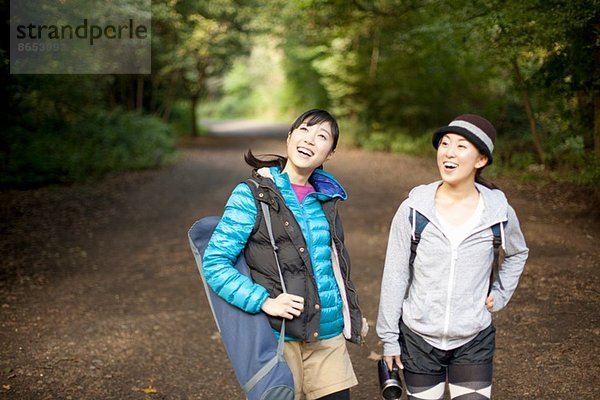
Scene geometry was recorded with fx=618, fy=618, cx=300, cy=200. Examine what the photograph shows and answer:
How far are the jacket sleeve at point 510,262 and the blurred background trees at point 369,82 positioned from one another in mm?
3556

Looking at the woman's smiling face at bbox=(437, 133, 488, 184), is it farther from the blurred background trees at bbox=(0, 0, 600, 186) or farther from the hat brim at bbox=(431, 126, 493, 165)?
the blurred background trees at bbox=(0, 0, 600, 186)

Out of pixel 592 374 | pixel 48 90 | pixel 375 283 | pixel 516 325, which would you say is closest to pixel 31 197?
pixel 48 90

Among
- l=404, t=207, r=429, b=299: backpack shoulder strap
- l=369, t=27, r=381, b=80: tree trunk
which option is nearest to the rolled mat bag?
l=404, t=207, r=429, b=299: backpack shoulder strap

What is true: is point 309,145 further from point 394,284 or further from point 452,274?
point 452,274

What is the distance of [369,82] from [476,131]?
796 inches

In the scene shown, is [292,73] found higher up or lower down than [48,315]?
higher up

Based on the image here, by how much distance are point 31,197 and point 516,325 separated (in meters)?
10.4

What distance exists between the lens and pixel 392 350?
9.14ft

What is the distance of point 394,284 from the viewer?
2.79 meters

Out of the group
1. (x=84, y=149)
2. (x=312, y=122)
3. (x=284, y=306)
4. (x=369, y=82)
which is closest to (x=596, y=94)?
(x=312, y=122)

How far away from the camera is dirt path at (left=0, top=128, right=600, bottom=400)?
15.3 ft

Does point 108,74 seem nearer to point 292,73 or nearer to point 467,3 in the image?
point 467,3

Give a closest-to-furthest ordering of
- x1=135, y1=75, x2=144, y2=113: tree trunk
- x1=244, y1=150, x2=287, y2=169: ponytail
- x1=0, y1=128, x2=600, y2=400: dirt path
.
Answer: x1=244, y1=150, x2=287, y2=169: ponytail, x1=0, y1=128, x2=600, y2=400: dirt path, x1=135, y1=75, x2=144, y2=113: tree trunk

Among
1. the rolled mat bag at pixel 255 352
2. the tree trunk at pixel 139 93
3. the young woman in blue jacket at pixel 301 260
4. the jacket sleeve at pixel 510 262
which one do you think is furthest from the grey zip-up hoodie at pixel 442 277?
the tree trunk at pixel 139 93
